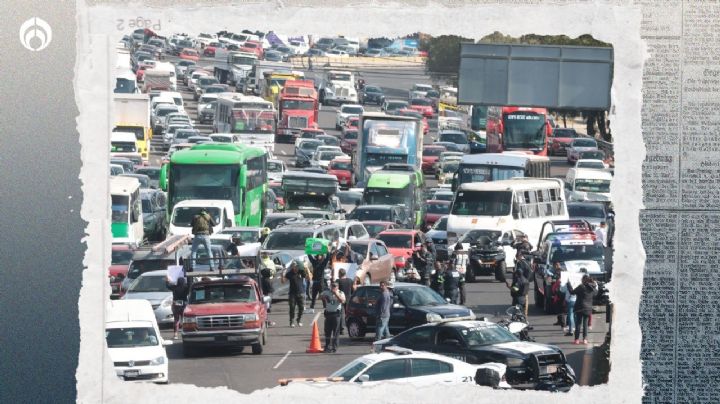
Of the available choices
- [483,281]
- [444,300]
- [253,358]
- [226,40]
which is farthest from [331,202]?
[226,40]

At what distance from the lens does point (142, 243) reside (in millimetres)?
40875

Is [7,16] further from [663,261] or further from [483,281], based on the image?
[483,281]

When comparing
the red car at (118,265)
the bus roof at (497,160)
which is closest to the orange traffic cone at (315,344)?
the red car at (118,265)

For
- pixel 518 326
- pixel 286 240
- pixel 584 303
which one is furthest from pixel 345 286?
pixel 286 240

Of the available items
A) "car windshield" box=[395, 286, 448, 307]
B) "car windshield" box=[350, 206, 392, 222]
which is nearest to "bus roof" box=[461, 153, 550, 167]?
"car windshield" box=[350, 206, 392, 222]

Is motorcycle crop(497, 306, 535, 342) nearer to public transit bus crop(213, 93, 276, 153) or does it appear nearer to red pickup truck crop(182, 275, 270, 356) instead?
red pickup truck crop(182, 275, 270, 356)

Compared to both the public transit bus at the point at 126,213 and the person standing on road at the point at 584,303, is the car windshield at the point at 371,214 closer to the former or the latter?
the public transit bus at the point at 126,213

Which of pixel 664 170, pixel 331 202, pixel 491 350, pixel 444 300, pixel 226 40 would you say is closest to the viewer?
pixel 664 170

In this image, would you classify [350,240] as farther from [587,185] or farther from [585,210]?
[587,185]

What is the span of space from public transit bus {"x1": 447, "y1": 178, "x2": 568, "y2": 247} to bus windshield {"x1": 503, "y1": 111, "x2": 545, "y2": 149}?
12.5 m

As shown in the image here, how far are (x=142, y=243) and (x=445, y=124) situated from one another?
90.3ft

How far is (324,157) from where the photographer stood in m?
59.1

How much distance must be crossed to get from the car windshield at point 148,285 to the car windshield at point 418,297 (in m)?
4.51

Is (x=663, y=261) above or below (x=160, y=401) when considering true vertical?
above
